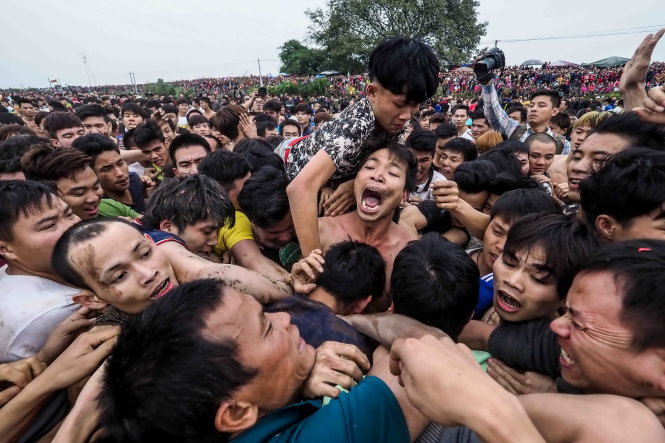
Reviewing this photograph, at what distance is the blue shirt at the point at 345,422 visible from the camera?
1137 millimetres

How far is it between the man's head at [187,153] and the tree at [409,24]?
117ft

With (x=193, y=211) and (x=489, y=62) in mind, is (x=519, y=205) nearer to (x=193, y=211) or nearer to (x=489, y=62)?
(x=193, y=211)

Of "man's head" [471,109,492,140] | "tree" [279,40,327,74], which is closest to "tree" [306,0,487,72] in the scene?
"tree" [279,40,327,74]

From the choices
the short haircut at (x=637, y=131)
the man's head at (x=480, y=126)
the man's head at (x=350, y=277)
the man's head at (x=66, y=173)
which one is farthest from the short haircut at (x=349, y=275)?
the man's head at (x=480, y=126)

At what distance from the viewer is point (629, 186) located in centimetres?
188

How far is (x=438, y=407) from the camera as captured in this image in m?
1.01

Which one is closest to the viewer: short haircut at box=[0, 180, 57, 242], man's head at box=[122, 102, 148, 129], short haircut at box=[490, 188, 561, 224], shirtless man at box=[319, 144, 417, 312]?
short haircut at box=[0, 180, 57, 242]

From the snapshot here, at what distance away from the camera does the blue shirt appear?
114cm

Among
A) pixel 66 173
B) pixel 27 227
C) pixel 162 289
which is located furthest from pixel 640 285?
pixel 66 173

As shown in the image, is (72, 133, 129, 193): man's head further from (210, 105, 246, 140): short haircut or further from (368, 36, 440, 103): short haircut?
(368, 36, 440, 103): short haircut

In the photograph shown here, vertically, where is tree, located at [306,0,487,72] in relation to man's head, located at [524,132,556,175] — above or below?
above

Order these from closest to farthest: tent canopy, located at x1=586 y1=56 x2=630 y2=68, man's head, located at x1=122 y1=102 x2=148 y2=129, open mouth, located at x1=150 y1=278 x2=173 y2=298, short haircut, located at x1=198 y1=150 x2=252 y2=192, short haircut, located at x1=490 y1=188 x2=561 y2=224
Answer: open mouth, located at x1=150 y1=278 x2=173 y2=298
short haircut, located at x1=490 y1=188 x2=561 y2=224
short haircut, located at x1=198 y1=150 x2=252 y2=192
man's head, located at x1=122 y1=102 x2=148 y2=129
tent canopy, located at x1=586 y1=56 x2=630 y2=68

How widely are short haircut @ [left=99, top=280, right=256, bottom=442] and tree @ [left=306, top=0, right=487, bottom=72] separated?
38.6m

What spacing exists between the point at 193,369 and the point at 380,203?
73.8 inches
